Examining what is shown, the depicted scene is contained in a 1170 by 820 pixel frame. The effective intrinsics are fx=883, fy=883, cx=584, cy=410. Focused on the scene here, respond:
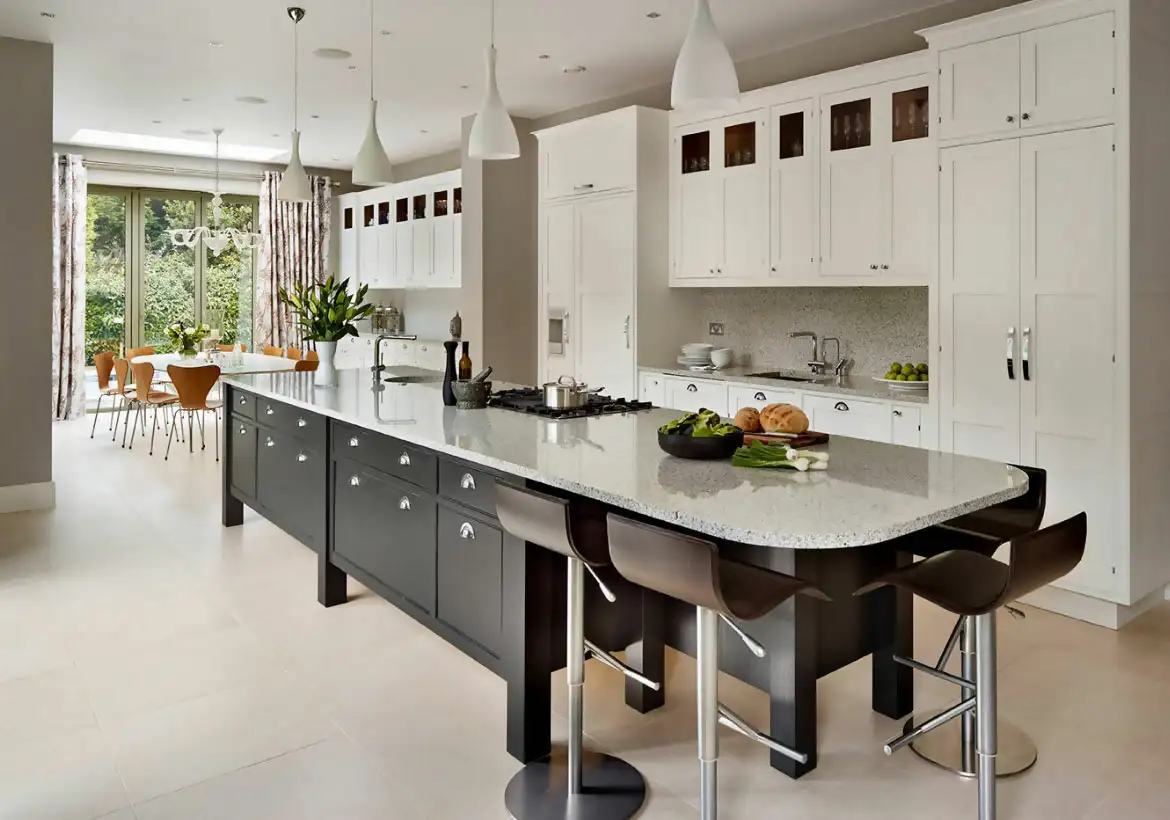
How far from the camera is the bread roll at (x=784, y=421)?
287cm

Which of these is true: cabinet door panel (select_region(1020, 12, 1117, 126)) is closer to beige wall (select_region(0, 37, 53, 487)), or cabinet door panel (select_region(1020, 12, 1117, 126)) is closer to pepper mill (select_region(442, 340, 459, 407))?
pepper mill (select_region(442, 340, 459, 407))

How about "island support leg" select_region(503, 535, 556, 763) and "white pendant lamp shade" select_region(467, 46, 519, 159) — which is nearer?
"island support leg" select_region(503, 535, 556, 763)

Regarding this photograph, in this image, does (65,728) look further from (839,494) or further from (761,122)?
(761,122)

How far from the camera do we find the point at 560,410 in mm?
3562

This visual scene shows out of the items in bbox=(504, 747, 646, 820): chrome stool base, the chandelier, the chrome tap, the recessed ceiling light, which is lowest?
bbox=(504, 747, 646, 820): chrome stool base

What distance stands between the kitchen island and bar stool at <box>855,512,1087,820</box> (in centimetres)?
16

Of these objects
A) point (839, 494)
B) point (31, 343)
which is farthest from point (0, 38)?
point (839, 494)

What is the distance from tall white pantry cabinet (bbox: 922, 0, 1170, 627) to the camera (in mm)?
3652

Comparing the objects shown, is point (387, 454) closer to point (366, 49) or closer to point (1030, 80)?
point (1030, 80)

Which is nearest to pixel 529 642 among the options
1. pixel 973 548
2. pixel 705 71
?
pixel 973 548

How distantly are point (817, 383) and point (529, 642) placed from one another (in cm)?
300

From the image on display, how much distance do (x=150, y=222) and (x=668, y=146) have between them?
700 cm

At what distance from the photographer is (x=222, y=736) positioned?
2801mm

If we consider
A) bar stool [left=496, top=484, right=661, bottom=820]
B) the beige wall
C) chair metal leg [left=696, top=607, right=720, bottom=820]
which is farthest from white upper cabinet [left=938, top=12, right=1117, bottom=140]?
the beige wall
